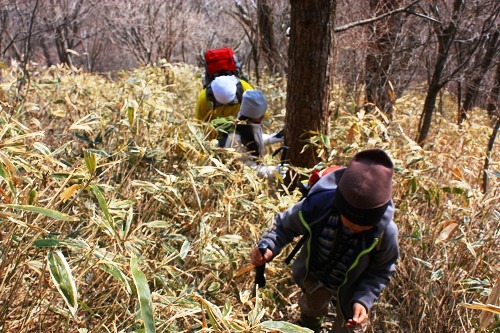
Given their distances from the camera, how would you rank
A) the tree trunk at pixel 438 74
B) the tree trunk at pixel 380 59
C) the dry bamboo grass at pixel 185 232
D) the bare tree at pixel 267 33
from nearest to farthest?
the dry bamboo grass at pixel 185 232 < the tree trunk at pixel 438 74 < the tree trunk at pixel 380 59 < the bare tree at pixel 267 33

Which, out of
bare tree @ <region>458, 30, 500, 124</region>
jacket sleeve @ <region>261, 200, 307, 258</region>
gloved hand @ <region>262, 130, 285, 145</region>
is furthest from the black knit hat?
bare tree @ <region>458, 30, 500, 124</region>

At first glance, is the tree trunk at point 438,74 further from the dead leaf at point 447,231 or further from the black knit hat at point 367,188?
the black knit hat at point 367,188

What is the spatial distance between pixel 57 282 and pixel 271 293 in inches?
51.9

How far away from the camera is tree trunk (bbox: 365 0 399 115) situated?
14.5 ft

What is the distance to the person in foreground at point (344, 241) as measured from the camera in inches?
63.9

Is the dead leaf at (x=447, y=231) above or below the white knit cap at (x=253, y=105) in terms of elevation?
below

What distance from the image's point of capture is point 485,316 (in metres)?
1.43

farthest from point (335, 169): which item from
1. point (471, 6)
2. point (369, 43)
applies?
point (471, 6)

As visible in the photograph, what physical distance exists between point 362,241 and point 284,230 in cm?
35

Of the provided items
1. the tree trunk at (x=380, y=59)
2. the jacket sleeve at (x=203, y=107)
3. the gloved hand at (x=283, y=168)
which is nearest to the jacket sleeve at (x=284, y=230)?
the gloved hand at (x=283, y=168)

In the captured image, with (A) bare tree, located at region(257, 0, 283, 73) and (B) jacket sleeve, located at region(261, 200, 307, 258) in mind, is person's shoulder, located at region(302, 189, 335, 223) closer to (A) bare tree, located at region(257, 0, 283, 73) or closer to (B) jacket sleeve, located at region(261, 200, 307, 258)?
(B) jacket sleeve, located at region(261, 200, 307, 258)

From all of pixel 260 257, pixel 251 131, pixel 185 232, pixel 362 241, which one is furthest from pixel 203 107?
pixel 362 241

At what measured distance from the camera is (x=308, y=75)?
2826 millimetres

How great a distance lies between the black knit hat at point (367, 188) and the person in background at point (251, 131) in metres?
1.19
